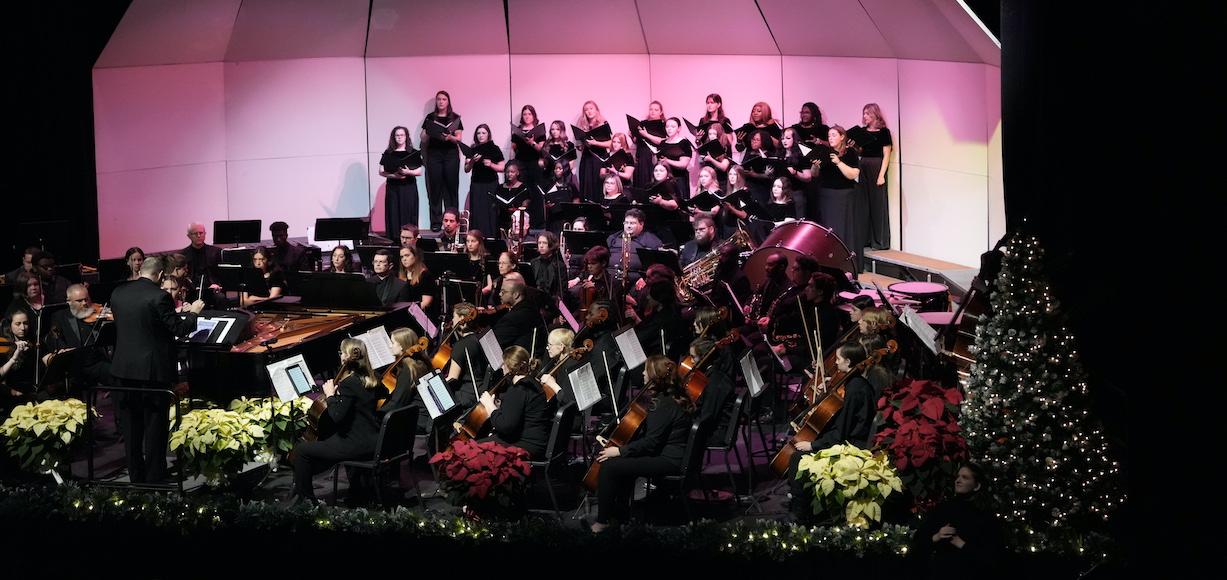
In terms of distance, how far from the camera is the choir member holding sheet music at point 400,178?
47.2 ft

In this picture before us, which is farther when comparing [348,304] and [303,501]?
[348,304]

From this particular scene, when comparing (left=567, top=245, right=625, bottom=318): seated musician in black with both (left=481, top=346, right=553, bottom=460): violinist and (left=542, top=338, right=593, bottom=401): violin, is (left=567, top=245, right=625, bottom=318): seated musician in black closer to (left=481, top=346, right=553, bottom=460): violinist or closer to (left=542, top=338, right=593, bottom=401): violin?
(left=542, top=338, right=593, bottom=401): violin

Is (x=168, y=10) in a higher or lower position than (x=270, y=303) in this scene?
higher

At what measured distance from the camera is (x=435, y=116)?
48.2 ft

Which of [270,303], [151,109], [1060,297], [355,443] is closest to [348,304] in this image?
[270,303]

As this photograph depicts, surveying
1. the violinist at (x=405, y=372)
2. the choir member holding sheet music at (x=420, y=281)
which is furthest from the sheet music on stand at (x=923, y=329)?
the choir member holding sheet music at (x=420, y=281)

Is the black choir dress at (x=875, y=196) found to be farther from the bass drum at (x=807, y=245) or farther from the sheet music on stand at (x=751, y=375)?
the sheet music on stand at (x=751, y=375)

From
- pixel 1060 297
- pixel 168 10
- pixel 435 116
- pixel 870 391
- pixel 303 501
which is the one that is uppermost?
pixel 168 10

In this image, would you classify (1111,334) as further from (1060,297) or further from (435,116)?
(435,116)

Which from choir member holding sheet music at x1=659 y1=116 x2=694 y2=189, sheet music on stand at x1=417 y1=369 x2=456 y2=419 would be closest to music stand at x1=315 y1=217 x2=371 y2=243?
choir member holding sheet music at x1=659 y1=116 x2=694 y2=189

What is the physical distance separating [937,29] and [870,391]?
7.00m

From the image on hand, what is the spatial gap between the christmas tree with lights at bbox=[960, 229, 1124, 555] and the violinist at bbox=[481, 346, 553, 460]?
250 cm

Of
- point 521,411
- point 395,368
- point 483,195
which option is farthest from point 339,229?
point 521,411

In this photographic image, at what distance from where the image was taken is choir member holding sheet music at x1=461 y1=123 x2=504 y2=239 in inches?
562
